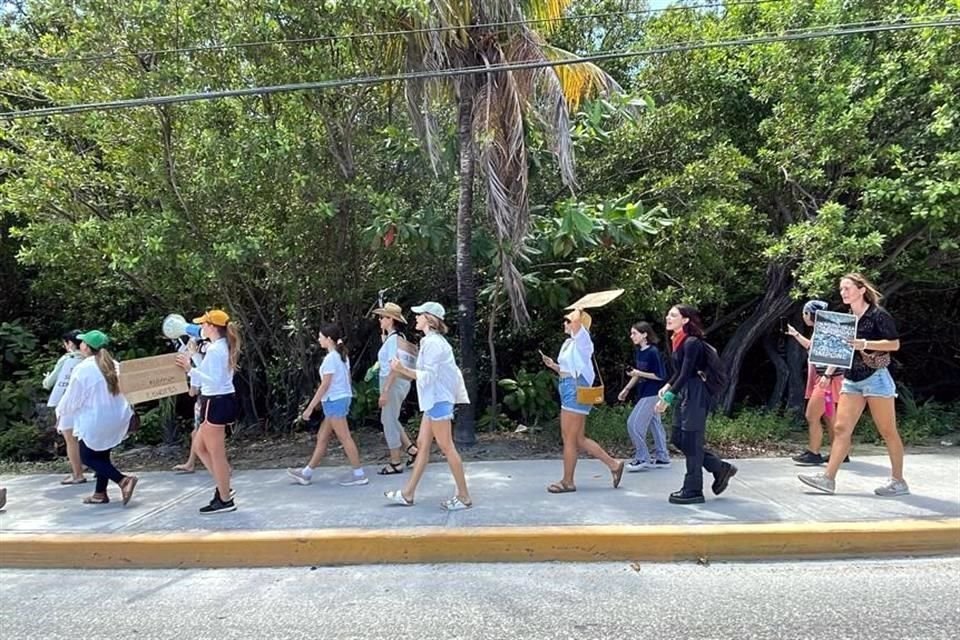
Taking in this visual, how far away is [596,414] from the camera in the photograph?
362 inches

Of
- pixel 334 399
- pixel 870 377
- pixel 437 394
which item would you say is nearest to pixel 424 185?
pixel 334 399

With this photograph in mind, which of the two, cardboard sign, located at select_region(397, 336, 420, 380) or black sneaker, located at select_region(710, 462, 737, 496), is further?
cardboard sign, located at select_region(397, 336, 420, 380)

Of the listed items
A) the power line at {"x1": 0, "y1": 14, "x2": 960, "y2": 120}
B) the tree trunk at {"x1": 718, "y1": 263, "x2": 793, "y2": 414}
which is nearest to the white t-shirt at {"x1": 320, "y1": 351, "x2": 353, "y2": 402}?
the power line at {"x1": 0, "y1": 14, "x2": 960, "y2": 120}

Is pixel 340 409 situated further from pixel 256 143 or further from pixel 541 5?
pixel 541 5

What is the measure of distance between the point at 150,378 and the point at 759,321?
7.92 metres

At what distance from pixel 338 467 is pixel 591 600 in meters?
4.04

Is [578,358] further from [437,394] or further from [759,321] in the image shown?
[759,321]

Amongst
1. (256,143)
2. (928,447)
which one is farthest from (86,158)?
(928,447)

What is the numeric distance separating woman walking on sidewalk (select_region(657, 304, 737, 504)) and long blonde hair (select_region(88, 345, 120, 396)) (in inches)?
188

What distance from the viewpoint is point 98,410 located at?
6.14 m

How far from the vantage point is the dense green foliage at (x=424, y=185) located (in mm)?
7855

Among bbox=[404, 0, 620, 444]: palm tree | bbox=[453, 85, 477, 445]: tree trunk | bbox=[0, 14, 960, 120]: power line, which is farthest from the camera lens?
bbox=[453, 85, 477, 445]: tree trunk

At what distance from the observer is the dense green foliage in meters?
7.86

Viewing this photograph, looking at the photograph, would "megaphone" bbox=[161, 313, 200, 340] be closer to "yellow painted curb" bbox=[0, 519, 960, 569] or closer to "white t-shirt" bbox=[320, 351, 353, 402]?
"white t-shirt" bbox=[320, 351, 353, 402]
